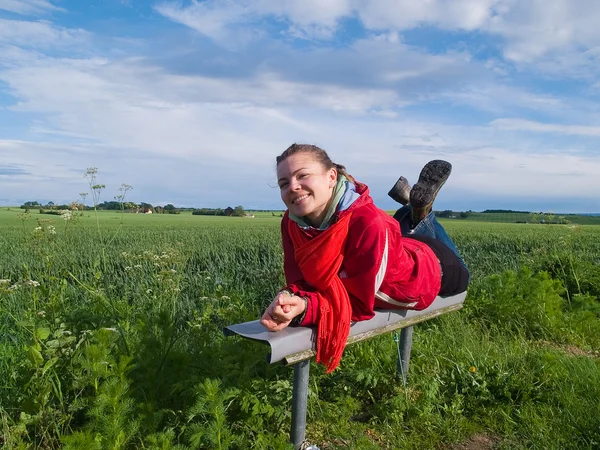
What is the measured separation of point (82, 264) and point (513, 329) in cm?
487

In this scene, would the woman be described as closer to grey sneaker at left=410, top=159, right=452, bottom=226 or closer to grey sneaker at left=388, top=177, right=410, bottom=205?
grey sneaker at left=410, top=159, right=452, bottom=226

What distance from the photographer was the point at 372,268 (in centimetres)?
258

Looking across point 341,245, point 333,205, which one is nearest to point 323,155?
point 333,205

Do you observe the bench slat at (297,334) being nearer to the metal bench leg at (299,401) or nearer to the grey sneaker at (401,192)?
the metal bench leg at (299,401)

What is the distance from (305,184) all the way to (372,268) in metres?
0.53

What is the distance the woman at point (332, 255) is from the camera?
7.99ft

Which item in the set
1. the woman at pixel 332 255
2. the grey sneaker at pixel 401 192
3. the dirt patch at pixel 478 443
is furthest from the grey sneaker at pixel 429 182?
the dirt patch at pixel 478 443

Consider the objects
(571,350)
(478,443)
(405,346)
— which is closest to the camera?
(478,443)

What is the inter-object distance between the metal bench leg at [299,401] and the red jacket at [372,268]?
0.74 feet

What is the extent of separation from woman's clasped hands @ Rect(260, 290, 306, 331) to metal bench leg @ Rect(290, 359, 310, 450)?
238 millimetres

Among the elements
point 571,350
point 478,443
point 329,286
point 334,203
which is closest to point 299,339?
point 329,286

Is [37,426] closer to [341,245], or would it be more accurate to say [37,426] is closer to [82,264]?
[341,245]

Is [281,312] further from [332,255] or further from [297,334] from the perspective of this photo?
[332,255]

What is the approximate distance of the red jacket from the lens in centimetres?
257
